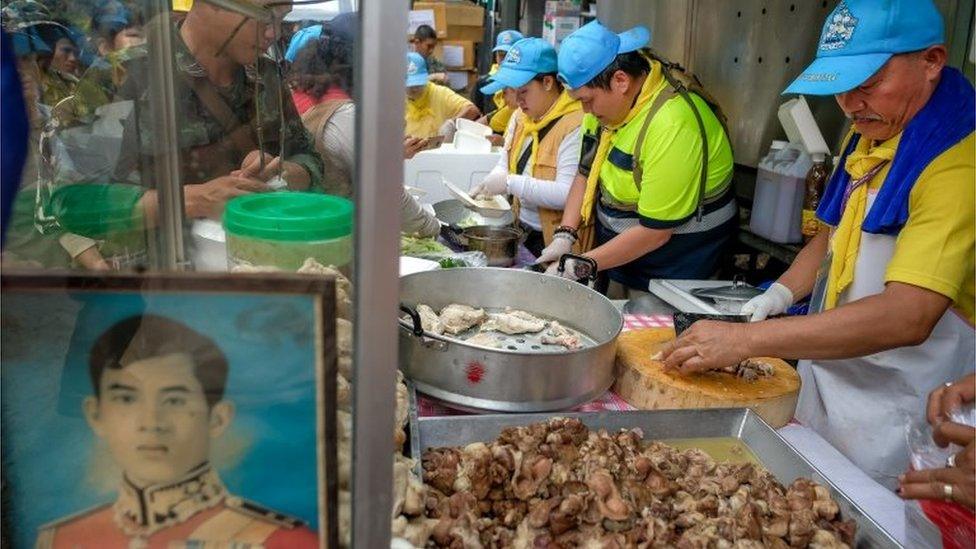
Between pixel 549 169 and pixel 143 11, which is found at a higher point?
pixel 143 11

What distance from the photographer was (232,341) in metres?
0.87

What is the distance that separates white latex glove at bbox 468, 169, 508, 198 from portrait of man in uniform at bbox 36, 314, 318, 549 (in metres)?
3.90

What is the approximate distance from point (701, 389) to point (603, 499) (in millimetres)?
736

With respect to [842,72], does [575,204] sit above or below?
below

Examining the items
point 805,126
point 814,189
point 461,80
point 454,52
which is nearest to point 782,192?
point 814,189

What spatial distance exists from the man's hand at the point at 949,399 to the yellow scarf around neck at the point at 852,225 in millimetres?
847

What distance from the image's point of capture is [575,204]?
4227 mm

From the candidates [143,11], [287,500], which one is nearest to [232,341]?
[287,500]

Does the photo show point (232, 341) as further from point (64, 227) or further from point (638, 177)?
point (638, 177)

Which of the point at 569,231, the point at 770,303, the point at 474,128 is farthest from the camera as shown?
the point at 474,128

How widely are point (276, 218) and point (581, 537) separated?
84cm

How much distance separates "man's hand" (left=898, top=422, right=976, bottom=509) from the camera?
4.12 ft

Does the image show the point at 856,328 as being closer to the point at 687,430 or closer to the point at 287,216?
the point at 687,430

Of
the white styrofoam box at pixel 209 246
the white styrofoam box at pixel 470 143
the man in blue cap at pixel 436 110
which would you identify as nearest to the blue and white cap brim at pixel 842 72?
the white styrofoam box at pixel 209 246
